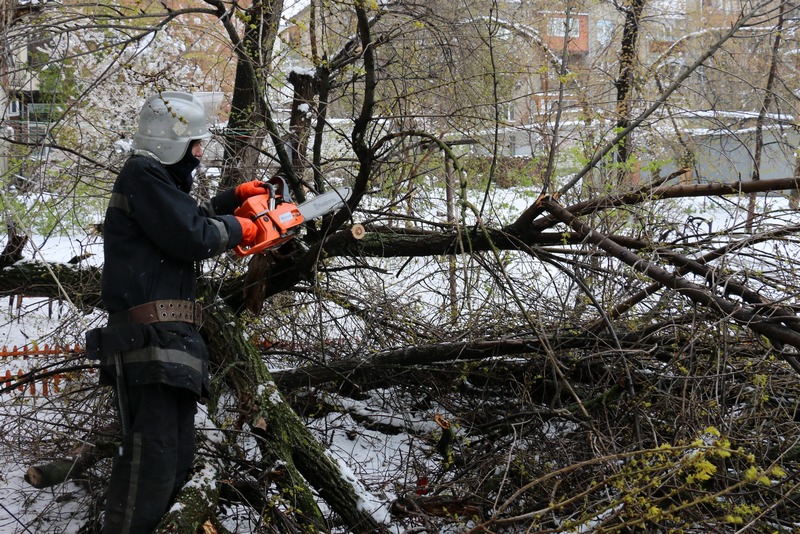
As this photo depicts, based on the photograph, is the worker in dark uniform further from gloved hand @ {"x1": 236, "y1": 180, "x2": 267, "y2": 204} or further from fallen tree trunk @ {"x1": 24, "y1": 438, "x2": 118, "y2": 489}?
fallen tree trunk @ {"x1": 24, "y1": 438, "x2": 118, "y2": 489}

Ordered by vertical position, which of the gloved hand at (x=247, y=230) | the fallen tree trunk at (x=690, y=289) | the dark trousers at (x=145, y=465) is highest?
the gloved hand at (x=247, y=230)

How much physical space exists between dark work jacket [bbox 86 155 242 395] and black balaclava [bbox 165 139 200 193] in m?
0.09

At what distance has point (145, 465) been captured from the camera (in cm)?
276

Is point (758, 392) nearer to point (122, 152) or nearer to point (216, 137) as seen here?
point (216, 137)

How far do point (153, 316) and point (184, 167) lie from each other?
667mm

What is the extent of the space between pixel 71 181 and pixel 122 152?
1.34 feet

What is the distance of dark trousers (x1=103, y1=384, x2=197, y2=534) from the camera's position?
274cm

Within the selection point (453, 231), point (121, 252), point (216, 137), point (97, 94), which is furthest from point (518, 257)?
point (97, 94)

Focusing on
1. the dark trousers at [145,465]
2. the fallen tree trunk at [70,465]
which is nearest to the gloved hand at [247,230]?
the dark trousers at [145,465]

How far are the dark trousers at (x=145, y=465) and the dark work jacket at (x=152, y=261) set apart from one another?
108 mm

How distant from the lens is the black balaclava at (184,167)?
300cm

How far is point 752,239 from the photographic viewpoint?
3434mm

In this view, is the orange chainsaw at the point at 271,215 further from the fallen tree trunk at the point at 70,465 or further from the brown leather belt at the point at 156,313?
the fallen tree trunk at the point at 70,465

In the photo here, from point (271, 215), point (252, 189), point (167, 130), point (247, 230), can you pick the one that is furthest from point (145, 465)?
point (167, 130)
